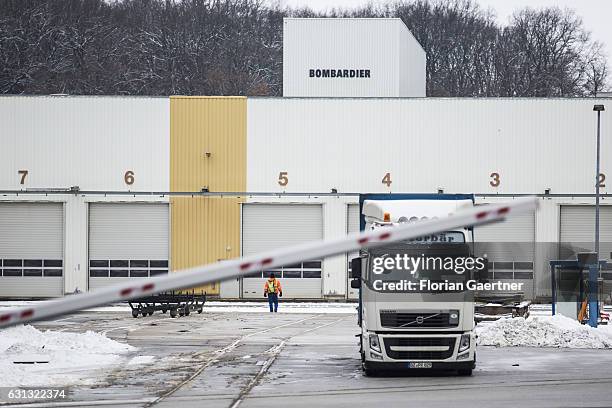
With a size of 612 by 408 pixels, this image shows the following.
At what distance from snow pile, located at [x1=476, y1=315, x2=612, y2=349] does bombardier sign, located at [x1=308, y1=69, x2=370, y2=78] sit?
97.6ft

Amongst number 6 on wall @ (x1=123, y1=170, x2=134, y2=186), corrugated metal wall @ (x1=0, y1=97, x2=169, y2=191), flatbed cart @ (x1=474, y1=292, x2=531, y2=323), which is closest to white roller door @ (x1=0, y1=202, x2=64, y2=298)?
corrugated metal wall @ (x1=0, y1=97, x2=169, y2=191)

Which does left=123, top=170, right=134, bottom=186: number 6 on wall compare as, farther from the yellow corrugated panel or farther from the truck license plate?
the truck license plate

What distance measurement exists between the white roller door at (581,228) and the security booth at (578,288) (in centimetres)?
1185

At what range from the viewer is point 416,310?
20.7m

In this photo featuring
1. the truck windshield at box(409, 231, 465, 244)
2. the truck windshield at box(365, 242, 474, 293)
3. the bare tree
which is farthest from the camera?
the bare tree

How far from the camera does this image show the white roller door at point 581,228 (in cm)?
5228

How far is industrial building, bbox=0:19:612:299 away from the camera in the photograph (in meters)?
52.3

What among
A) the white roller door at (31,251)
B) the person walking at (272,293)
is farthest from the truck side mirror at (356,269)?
the white roller door at (31,251)


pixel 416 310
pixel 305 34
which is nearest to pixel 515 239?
pixel 305 34

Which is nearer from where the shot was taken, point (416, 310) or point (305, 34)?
point (416, 310)

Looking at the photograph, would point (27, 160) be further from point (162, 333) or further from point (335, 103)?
point (162, 333)

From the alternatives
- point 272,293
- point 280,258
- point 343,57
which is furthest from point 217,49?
point 280,258

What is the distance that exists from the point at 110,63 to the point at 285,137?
54.7 metres

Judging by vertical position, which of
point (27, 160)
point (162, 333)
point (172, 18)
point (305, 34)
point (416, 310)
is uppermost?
point (172, 18)
